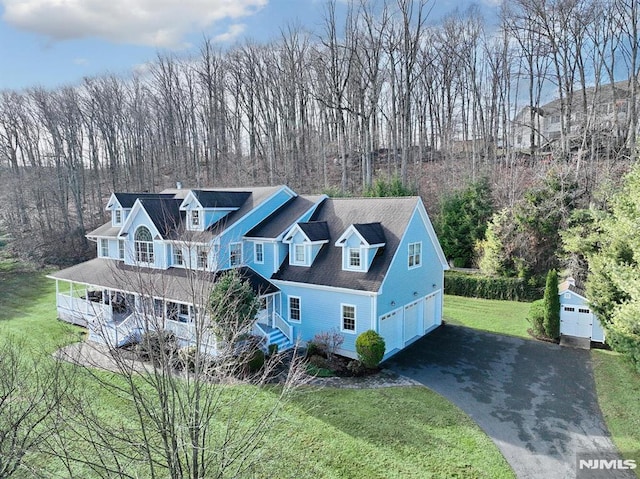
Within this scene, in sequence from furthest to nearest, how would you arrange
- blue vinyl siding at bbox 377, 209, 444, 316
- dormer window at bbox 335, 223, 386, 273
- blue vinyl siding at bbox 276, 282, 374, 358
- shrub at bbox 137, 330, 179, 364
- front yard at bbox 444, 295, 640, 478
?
blue vinyl siding at bbox 377, 209, 444, 316 < dormer window at bbox 335, 223, 386, 273 < blue vinyl siding at bbox 276, 282, 374, 358 < front yard at bbox 444, 295, 640, 478 < shrub at bbox 137, 330, 179, 364

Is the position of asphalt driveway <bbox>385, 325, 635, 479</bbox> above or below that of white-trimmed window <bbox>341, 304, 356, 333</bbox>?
below

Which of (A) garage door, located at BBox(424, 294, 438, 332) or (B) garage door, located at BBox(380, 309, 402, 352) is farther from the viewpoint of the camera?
(A) garage door, located at BBox(424, 294, 438, 332)

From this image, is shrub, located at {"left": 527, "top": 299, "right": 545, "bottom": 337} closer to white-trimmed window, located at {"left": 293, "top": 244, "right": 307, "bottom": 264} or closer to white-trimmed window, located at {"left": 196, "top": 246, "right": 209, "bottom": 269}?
white-trimmed window, located at {"left": 293, "top": 244, "right": 307, "bottom": 264}

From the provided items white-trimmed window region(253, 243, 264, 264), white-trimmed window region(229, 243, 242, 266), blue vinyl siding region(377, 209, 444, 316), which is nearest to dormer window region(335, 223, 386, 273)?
blue vinyl siding region(377, 209, 444, 316)

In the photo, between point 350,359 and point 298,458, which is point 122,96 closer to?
point 350,359

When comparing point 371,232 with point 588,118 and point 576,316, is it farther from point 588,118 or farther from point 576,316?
point 588,118

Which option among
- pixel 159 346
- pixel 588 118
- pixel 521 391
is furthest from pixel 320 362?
pixel 588 118

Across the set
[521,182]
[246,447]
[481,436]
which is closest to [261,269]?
[481,436]
